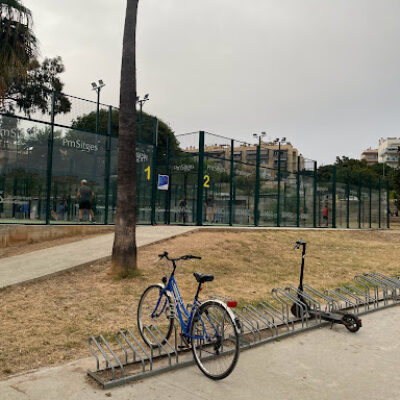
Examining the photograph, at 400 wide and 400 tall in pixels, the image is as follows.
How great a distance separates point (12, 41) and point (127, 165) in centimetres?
697

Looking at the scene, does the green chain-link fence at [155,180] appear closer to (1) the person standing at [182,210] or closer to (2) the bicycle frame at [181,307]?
(1) the person standing at [182,210]

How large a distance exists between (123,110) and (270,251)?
6.33m

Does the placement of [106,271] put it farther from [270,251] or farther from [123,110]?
[270,251]

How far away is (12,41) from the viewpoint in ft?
40.1

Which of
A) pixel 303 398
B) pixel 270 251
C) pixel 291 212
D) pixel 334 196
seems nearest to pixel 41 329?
pixel 303 398

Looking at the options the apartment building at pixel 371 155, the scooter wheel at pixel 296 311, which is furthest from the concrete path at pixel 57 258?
the apartment building at pixel 371 155

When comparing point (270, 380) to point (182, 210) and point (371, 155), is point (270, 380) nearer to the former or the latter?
point (182, 210)

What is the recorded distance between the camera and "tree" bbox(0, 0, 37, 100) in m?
12.0

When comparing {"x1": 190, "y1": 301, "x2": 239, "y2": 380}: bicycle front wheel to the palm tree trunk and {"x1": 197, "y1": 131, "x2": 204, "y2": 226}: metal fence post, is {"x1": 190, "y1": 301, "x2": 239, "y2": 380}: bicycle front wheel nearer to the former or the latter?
the palm tree trunk

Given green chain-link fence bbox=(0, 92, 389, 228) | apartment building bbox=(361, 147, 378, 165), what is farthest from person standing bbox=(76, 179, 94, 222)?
apartment building bbox=(361, 147, 378, 165)

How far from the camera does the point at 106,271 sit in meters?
8.49

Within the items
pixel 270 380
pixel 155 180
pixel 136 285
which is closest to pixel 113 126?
pixel 155 180

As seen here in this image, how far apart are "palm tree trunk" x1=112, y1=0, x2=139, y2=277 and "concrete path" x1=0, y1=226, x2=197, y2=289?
1223 mm

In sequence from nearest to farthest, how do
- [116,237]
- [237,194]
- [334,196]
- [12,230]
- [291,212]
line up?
[116,237] → [12,230] → [237,194] → [291,212] → [334,196]
